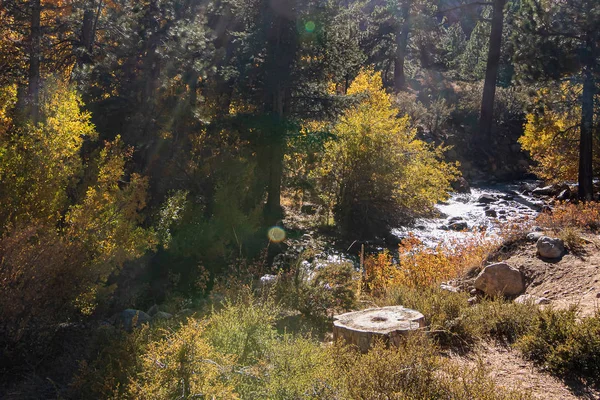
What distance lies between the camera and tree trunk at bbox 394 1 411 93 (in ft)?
120

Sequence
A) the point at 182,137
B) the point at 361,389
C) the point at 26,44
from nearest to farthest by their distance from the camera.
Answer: the point at 361,389, the point at 26,44, the point at 182,137

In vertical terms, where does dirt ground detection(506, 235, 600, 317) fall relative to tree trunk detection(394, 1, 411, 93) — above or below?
below

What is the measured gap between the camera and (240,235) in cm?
1256

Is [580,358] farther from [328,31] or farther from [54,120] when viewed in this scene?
[328,31]

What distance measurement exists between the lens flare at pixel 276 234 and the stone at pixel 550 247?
8.71m

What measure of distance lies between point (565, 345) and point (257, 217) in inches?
378

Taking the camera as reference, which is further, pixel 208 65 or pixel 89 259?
pixel 208 65

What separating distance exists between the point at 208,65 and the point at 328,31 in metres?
4.37

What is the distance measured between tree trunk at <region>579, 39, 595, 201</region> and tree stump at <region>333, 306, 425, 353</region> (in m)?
14.6

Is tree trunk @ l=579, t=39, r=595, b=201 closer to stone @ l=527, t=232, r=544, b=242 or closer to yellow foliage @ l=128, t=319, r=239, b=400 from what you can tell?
stone @ l=527, t=232, r=544, b=242

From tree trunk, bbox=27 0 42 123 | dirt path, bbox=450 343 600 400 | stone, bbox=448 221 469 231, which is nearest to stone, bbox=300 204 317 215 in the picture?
stone, bbox=448 221 469 231

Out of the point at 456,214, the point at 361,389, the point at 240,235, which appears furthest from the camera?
the point at 456,214

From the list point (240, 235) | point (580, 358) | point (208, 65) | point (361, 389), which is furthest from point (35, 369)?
point (208, 65)

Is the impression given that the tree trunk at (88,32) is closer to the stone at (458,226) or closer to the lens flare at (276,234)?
the lens flare at (276,234)
